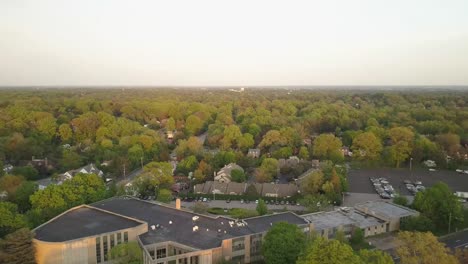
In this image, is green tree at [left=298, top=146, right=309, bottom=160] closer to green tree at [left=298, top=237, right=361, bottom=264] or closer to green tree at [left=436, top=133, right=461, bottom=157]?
green tree at [left=436, top=133, right=461, bottom=157]

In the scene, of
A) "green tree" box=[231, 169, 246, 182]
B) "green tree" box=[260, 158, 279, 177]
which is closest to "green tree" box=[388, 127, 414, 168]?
"green tree" box=[260, 158, 279, 177]

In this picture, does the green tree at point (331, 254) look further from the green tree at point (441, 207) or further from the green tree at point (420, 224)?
the green tree at point (441, 207)

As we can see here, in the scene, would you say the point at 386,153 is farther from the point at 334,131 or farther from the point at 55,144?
the point at 55,144

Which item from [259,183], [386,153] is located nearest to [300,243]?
[259,183]

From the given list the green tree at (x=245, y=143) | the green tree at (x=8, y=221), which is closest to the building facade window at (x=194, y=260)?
the green tree at (x=8, y=221)

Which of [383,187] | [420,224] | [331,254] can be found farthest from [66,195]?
[383,187]

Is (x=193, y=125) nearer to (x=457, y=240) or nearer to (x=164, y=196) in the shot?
(x=164, y=196)
